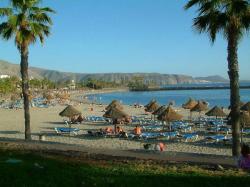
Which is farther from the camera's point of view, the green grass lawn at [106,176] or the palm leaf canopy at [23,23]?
the palm leaf canopy at [23,23]

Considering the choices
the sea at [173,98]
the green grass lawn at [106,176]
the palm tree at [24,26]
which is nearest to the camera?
the green grass lawn at [106,176]

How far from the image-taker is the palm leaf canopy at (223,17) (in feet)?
41.3

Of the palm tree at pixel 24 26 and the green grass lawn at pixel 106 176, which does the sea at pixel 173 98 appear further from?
the green grass lawn at pixel 106 176

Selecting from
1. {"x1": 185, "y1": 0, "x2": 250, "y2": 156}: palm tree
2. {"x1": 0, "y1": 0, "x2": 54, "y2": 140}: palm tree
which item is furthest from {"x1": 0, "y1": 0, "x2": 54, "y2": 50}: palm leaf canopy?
{"x1": 185, "y1": 0, "x2": 250, "y2": 156}: palm tree

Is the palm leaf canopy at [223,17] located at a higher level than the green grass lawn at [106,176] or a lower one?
higher

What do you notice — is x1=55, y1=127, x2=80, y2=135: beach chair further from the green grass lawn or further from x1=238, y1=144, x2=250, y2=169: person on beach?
x1=238, y1=144, x2=250, y2=169: person on beach

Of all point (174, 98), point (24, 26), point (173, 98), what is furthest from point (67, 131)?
point (173, 98)

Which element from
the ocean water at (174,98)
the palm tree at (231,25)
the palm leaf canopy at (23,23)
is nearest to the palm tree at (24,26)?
the palm leaf canopy at (23,23)

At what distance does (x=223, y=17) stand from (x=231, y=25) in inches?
13.6

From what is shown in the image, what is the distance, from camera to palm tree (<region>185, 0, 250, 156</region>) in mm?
12617

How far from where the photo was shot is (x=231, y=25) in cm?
1285

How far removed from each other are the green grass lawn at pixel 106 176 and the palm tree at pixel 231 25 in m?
4.02

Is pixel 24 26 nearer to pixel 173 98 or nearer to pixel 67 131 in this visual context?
pixel 67 131

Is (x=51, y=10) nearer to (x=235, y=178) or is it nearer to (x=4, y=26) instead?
(x=4, y=26)
